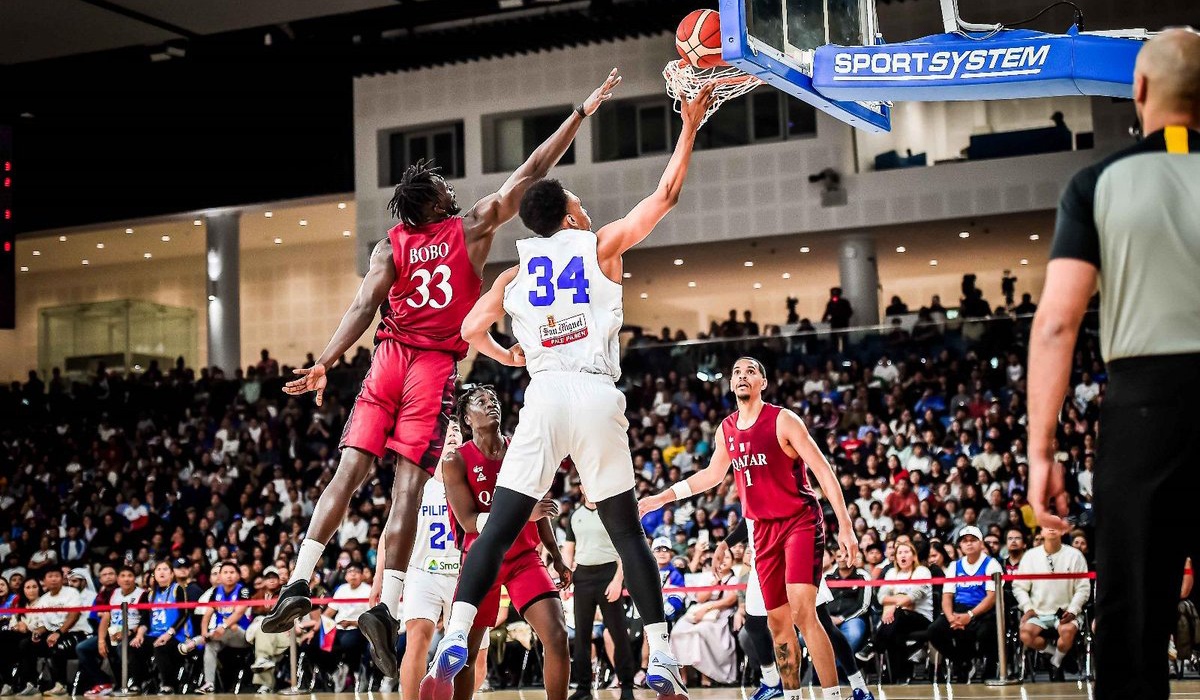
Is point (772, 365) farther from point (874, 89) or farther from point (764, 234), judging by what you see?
point (874, 89)

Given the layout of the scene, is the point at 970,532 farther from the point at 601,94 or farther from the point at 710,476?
the point at 601,94

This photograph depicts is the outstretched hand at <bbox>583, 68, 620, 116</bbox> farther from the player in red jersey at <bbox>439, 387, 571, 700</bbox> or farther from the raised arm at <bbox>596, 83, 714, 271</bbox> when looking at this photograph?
the player in red jersey at <bbox>439, 387, 571, 700</bbox>

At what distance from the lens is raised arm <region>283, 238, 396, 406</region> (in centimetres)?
618

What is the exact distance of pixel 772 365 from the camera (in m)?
19.0

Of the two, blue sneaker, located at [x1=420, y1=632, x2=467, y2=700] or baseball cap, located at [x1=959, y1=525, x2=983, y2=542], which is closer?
blue sneaker, located at [x1=420, y1=632, x2=467, y2=700]

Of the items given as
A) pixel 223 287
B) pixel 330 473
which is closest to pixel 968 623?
pixel 330 473

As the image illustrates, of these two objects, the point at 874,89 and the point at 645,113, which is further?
the point at 645,113

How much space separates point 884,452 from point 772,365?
3.22 meters

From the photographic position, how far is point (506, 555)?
7.44 meters

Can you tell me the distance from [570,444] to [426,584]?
284 cm

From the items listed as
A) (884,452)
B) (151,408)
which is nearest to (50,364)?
(151,408)

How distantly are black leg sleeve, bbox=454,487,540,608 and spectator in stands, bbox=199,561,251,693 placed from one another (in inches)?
359

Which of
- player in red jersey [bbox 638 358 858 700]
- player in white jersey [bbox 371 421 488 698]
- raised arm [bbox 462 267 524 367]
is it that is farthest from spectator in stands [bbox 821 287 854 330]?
raised arm [bbox 462 267 524 367]

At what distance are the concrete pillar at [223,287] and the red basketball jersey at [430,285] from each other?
73.9ft
